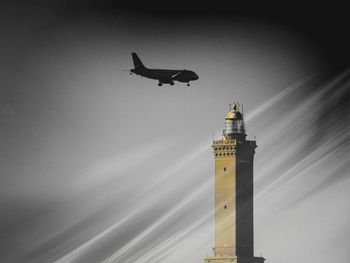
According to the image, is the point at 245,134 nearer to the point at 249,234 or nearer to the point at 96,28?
the point at 249,234

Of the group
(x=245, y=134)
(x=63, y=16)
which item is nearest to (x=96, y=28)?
(x=63, y=16)

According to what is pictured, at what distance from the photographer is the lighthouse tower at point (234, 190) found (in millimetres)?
103250

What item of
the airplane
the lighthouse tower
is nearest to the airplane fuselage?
the airplane

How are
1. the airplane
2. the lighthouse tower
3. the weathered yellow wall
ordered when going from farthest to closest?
the weathered yellow wall, the lighthouse tower, the airplane

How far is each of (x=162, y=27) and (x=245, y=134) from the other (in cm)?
1139

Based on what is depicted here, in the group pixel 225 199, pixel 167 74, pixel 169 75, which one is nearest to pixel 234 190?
pixel 225 199

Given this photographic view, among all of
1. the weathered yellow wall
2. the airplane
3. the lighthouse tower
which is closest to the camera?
the airplane

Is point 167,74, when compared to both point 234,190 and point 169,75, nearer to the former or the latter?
point 169,75

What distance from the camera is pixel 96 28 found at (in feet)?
377

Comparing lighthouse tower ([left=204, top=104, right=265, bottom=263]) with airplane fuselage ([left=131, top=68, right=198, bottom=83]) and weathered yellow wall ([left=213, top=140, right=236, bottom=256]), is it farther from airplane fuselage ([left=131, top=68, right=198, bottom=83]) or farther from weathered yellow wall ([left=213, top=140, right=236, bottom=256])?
airplane fuselage ([left=131, top=68, right=198, bottom=83])

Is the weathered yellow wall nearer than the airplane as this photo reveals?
No

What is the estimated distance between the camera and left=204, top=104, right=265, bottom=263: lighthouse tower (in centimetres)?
10325

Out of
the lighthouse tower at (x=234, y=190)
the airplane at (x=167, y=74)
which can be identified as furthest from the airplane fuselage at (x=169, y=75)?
the lighthouse tower at (x=234, y=190)

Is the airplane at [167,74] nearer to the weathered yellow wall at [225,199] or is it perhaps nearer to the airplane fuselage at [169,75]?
the airplane fuselage at [169,75]
